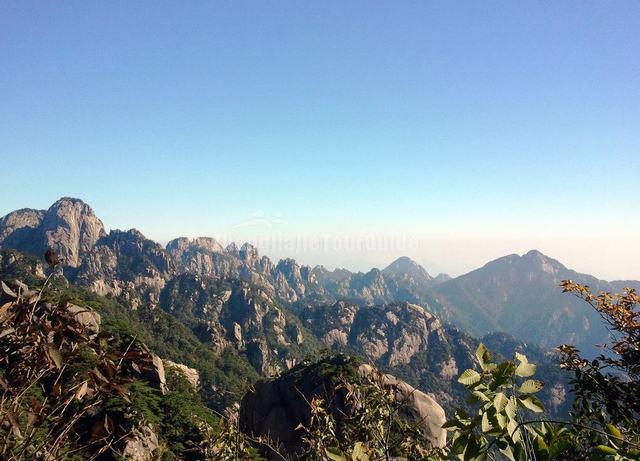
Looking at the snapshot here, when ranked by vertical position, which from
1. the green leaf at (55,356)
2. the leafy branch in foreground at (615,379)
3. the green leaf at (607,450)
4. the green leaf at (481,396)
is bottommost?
the leafy branch in foreground at (615,379)

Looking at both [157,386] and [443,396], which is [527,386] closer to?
[157,386]

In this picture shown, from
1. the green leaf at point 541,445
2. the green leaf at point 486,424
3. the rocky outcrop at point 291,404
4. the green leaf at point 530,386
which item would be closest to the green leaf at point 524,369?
the green leaf at point 530,386

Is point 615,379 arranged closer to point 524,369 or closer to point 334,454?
point 524,369

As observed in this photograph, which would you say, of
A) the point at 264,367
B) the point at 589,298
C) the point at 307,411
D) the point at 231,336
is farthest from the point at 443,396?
the point at 589,298

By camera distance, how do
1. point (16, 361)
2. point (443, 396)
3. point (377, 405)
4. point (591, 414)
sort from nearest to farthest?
point (16, 361), point (591, 414), point (377, 405), point (443, 396)

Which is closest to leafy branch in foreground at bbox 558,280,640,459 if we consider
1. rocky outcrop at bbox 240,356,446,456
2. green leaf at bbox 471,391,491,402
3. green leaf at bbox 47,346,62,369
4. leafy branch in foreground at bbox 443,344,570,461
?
leafy branch in foreground at bbox 443,344,570,461

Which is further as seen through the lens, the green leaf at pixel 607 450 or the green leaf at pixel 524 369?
the green leaf at pixel 524 369

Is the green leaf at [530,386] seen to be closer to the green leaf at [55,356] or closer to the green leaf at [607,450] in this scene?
the green leaf at [607,450]

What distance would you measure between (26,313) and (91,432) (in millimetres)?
1270

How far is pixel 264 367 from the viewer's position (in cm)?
14588

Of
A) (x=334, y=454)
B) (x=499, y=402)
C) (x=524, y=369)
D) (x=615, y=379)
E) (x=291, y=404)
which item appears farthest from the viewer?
(x=291, y=404)

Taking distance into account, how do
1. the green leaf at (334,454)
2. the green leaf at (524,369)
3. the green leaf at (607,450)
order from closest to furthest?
1. the green leaf at (607,450)
2. the green leaf at (524,369)
3. the green leaf at (334,454)

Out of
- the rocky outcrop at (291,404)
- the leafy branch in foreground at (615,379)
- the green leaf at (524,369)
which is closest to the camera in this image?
the green leaf at (524,369)

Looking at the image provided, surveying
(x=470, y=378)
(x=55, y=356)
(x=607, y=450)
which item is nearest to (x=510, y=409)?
(x=470, y=378)
